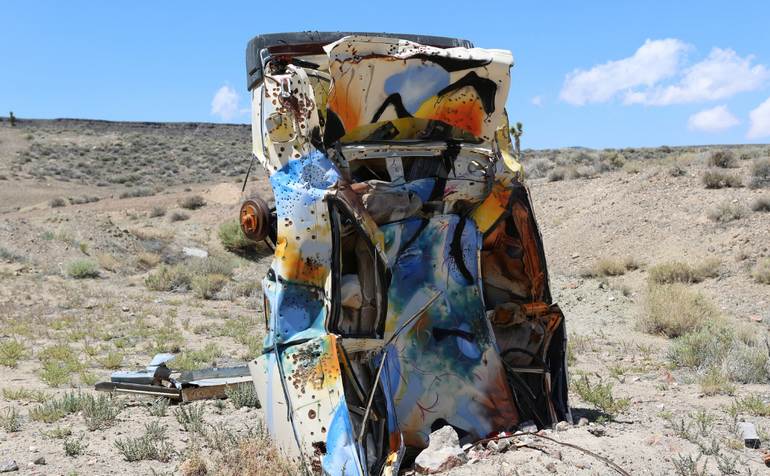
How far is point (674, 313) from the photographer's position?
11.6m

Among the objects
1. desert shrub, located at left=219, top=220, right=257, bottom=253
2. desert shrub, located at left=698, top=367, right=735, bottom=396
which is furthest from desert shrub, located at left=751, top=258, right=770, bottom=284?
desert shrub, located at left=219, top=220, right=257, bottom=253

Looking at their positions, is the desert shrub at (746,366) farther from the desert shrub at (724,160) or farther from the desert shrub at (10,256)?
the desert shrub at (724,160)

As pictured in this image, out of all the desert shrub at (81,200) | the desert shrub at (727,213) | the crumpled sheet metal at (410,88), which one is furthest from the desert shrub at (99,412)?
the desert shrub at (81,200)

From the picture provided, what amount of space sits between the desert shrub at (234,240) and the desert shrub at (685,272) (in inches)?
475

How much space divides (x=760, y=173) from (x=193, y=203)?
20.5 m

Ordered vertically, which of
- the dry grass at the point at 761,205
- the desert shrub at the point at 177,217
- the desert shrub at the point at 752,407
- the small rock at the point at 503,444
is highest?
the desert shrub at the point at 177,217

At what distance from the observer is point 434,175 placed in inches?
202

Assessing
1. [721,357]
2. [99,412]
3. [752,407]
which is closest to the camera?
[752,407]

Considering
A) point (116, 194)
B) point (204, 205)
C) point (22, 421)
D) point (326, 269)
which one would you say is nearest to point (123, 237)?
point (204, 205)

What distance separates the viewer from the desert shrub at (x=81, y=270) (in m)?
17.1

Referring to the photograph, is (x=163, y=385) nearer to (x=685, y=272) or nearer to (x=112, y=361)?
(x=112, y=361)

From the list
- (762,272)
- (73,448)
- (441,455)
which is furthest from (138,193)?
(441,455)

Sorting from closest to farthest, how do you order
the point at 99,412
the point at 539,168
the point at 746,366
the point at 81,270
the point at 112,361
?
the point at 99,412 → the point at 746,366 → the point at 112,361 → the point at 81,270 → the point at 539,168

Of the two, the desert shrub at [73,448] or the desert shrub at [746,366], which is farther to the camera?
the desert shrub at [746,366]
